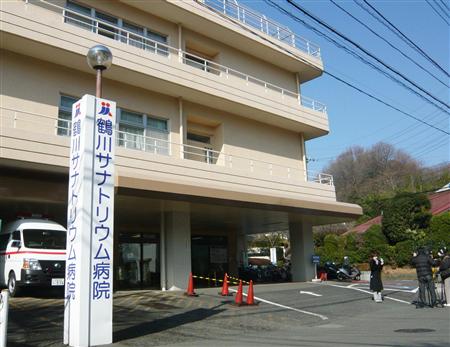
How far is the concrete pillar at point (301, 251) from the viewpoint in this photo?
24719 millimetres

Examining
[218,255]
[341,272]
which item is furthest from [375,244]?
[218,255]

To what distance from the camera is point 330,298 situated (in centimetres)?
1731

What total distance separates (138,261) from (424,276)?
46.2ft

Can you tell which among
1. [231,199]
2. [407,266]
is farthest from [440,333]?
[407,266]

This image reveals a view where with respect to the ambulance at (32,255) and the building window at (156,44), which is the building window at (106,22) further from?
the ambulance at (32,255)

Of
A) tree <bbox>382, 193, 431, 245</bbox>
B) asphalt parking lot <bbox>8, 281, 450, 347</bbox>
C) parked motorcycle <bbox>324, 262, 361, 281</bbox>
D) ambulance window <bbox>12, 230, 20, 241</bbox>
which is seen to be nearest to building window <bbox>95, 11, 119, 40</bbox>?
ambulance window <bbox>12, 230, 20, 241</bbox>

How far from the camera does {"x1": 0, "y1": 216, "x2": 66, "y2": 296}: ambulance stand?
45.1 ft

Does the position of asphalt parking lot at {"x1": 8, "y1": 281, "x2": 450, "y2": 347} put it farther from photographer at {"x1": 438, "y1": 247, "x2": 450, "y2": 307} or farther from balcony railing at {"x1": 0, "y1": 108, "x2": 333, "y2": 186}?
balcony railing at {"x1": 0, "y1": 108, "x2": 333, "y2": 186}

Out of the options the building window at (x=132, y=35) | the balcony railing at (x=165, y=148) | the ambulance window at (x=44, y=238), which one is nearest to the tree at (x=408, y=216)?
the balcony railing at (x=165, y=148)

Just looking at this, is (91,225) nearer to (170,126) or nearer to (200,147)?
(170,126)

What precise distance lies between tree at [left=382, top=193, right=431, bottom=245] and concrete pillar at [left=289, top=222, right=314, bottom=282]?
10524mm

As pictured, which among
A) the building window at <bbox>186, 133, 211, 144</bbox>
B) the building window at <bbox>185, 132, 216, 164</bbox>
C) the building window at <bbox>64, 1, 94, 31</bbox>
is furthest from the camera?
the building window at <bbox>186, 133, 211, 144</bbox>

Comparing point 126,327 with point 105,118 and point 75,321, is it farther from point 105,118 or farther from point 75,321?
point 105,118

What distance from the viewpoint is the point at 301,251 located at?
2492cm
